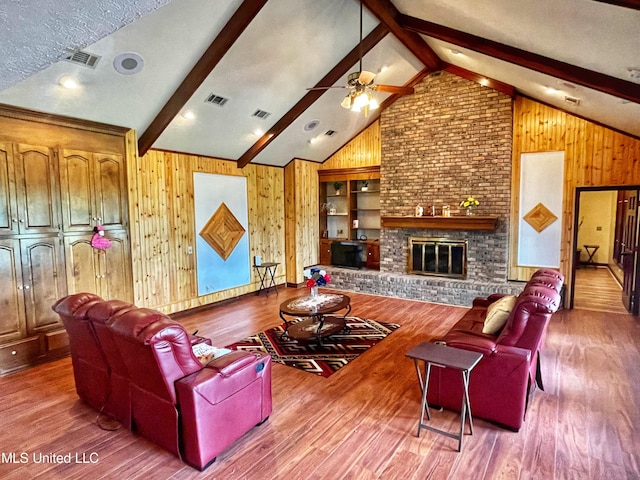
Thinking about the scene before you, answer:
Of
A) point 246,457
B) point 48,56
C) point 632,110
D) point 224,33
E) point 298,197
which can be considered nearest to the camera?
point 48,56

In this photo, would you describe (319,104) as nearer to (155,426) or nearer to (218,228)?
(218,228)

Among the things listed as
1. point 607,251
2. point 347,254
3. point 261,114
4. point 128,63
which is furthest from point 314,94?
point 607,251

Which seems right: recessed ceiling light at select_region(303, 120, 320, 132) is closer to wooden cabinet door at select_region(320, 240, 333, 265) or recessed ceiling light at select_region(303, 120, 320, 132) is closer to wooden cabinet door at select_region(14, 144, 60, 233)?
wooden cabinet door at select_region(320, 240, 333, 265)

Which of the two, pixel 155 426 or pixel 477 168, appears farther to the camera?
pixel 477 168

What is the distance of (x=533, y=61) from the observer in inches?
156

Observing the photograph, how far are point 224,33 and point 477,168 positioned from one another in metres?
4.88

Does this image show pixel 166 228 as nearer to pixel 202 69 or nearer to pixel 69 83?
pixel 69 83

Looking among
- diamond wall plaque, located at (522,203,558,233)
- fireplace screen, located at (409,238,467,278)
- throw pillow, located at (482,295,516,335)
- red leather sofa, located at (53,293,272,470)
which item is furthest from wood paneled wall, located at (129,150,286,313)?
diamond wall plaque, located at (522,203,558,233)

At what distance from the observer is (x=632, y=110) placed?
430cm

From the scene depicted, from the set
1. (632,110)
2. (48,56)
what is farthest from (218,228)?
(632,110)

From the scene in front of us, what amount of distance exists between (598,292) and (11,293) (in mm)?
9526

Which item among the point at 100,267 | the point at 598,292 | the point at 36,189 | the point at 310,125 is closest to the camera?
the point at 36,189

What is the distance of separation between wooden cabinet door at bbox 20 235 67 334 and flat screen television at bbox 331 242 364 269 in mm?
5333

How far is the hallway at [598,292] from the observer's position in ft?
20.5
